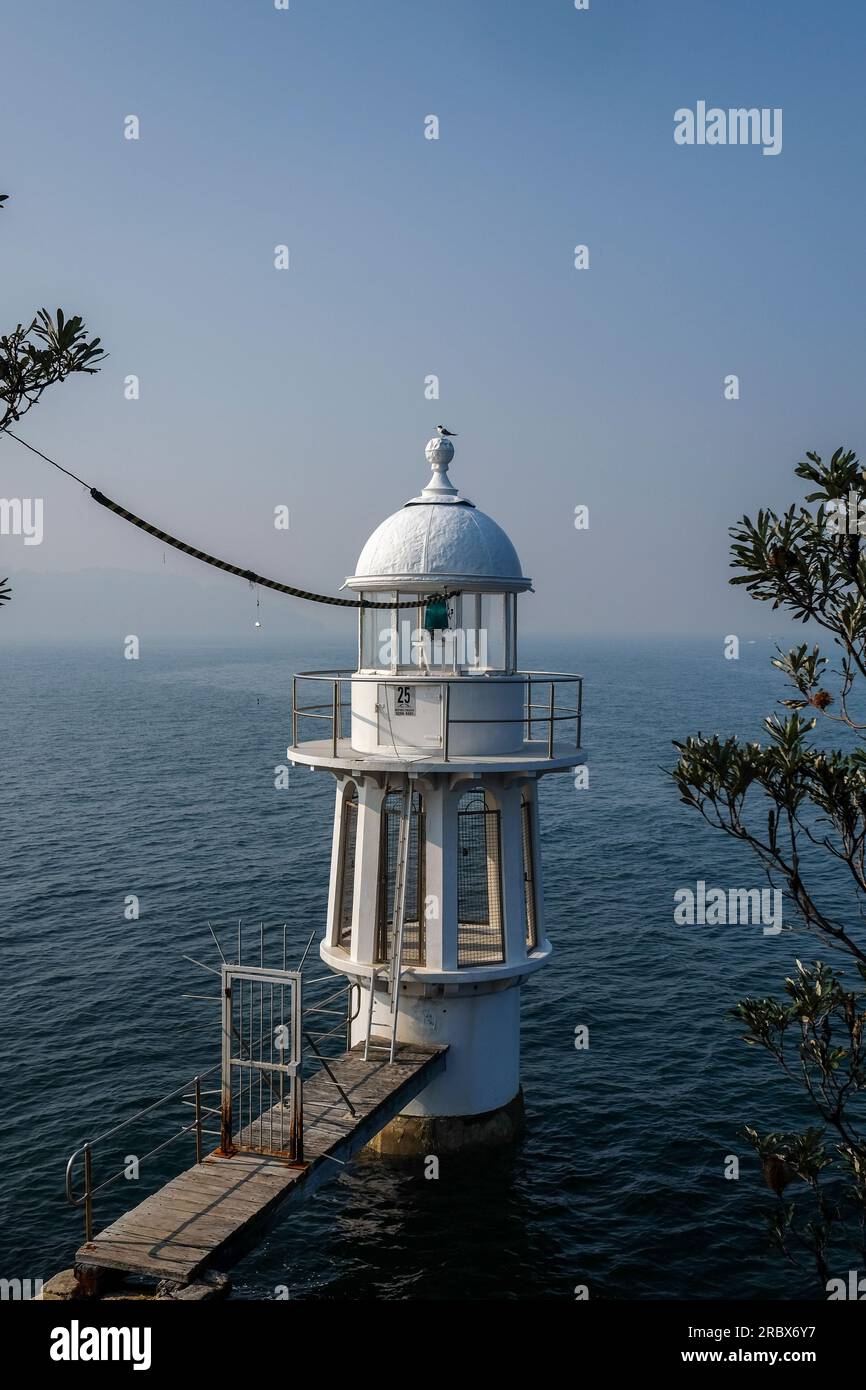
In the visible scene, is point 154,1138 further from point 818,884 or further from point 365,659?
point 818,884

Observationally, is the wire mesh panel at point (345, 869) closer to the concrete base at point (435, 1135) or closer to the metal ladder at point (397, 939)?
the metal ladder at point (397, 939)

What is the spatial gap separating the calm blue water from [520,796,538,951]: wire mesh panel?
5088 millimetres

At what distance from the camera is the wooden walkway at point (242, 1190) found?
1694 cm

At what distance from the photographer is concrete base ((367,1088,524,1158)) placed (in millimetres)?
25844

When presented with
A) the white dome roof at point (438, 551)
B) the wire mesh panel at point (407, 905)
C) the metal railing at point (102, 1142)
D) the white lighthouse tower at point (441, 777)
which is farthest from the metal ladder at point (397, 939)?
the white dome roof at point (438, 551)

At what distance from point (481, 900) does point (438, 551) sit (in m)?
11.3

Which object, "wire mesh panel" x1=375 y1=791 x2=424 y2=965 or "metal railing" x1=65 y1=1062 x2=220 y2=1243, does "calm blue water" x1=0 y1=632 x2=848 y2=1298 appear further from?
"wire mesh panel" x1=375 y1=791 x2=424 y2=965

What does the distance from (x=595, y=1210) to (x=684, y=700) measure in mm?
140554

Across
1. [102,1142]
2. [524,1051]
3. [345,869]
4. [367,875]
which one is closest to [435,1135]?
[367,875]

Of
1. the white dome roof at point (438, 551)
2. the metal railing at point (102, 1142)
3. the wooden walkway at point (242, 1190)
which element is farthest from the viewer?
the white dome roof at point (438, 551)

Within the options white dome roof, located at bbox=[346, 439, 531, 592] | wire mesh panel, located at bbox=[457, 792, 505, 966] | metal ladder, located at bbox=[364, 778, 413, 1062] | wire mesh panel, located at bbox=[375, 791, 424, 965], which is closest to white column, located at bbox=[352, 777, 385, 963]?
wire mesh panel, located at bbox=[375, 791, 424, 965]

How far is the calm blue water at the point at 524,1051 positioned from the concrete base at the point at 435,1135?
48 centimetres

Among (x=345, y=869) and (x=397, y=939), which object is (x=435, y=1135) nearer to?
(x=397, y=939)
